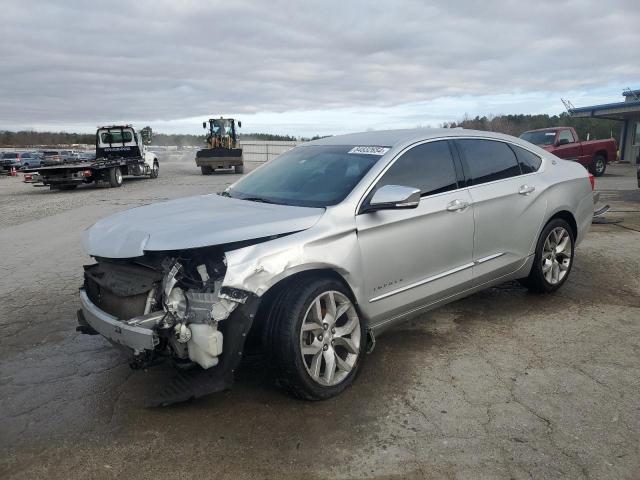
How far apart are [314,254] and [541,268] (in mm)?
2840

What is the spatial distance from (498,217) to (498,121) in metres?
51.0

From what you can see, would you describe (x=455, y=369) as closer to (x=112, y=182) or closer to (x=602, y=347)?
(x=602, y=347)

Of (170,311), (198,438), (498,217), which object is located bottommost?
(198,438)

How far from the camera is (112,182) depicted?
66.8ft

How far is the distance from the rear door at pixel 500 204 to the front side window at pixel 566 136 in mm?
14971

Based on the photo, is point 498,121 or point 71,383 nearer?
point 71,383

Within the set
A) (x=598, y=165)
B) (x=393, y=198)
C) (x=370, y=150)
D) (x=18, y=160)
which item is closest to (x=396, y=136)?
(x=370, y=150)

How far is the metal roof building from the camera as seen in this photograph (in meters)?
27.5

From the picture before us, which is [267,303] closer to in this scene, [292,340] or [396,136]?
[292,340]

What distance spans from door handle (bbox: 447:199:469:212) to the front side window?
16033 mm

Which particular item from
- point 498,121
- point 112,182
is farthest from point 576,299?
point 498,121

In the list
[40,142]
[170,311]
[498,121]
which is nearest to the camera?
[170,311]

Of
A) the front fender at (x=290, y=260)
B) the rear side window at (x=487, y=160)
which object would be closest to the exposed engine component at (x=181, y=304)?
the front fender at (x=290, y=260)

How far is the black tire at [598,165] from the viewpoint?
2033 centimetres
